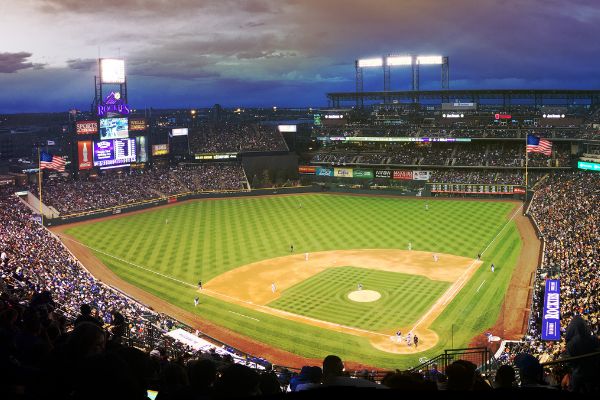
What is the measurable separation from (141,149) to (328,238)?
1443 inches

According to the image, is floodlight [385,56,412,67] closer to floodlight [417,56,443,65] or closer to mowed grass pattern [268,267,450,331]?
floodlight [417,56,443,65]

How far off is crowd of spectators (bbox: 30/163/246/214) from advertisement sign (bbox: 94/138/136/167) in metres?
2.30

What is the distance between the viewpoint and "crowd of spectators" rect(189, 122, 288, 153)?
85.9 m

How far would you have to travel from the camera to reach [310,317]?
→ 31047mm

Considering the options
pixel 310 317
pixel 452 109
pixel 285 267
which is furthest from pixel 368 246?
pixel 452 109

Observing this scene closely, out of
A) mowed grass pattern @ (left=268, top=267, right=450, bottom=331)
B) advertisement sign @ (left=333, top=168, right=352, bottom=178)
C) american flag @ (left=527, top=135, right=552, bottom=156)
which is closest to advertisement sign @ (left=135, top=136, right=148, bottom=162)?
advertisement sign @ (left=333, top=168, right=352, bottom=178)

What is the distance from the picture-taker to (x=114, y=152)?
69750 millimetres

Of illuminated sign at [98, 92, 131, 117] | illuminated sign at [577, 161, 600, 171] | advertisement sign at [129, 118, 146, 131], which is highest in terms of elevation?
illuminated sign at [98, 92, 131, 117]

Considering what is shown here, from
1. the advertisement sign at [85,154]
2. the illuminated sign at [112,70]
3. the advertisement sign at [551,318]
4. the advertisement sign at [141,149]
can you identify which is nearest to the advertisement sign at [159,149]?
the advertisement sign at [141,149]

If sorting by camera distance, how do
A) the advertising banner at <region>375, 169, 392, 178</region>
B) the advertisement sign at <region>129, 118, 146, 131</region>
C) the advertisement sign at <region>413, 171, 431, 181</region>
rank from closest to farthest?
the advertisement sign at <region>129, 118, 146, 131</region>
the advertisement sign at <region>413, 171, 431, 181</region>
the advertising banner at <region>375, 169, 392, 178</region>

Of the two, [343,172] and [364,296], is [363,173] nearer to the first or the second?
[343,172]

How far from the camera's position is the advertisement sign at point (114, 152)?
68.2 metres

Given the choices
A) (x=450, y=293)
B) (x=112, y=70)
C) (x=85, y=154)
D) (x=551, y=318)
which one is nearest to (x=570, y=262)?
(x=450, y=293)

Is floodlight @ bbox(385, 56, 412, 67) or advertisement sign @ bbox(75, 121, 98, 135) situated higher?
floodlight @ bbox(385, 56, 412, 67)
